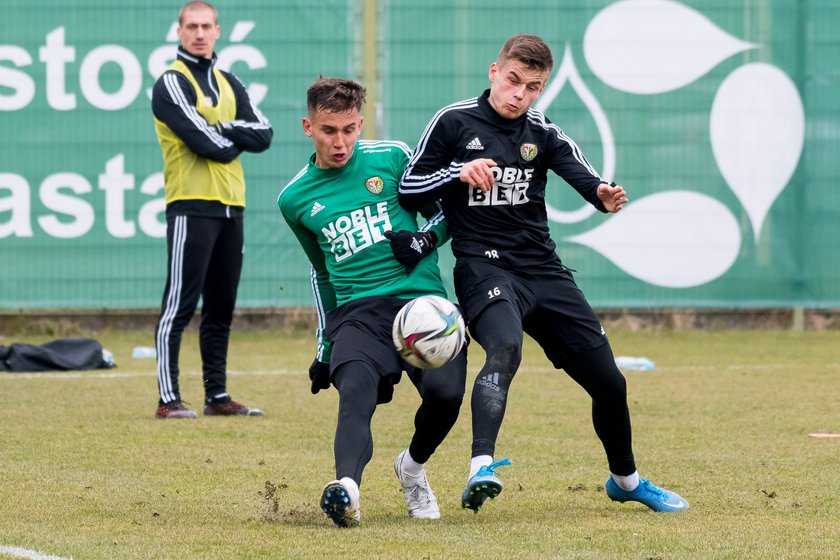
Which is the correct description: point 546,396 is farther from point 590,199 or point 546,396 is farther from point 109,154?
point 109,154

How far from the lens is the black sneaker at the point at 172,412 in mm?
8734

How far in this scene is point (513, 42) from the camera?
234 inches

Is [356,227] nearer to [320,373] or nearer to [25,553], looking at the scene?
[320,373]

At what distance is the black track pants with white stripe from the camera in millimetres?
8852

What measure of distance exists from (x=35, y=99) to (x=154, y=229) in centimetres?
162

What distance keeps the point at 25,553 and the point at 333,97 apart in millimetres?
2090

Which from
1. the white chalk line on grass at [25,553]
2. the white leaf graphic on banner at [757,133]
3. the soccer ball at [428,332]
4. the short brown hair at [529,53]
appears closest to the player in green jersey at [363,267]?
the soccer ball at [428,332]

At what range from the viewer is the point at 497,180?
592 cm

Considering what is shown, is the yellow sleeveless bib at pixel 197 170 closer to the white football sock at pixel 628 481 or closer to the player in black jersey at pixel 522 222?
the player in black jersey at pixel 522 222

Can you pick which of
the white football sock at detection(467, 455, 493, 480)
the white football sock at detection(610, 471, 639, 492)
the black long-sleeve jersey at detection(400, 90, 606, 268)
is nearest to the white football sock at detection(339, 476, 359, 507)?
the white football sock at detection(467, 455, 493, 480)

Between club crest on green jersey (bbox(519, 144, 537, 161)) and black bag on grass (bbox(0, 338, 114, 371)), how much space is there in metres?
6.44

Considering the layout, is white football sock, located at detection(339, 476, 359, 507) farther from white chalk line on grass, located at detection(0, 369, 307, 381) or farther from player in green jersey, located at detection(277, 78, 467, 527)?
white chalk line on grass, located at detection(0, 369, 307, 381)

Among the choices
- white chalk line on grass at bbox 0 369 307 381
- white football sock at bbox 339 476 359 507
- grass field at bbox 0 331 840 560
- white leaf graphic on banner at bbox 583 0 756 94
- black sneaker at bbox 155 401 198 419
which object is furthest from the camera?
white leaf graphic on banner at bbox 583 0 756 94

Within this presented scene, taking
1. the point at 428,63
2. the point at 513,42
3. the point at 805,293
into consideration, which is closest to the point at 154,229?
the point at 428,63
